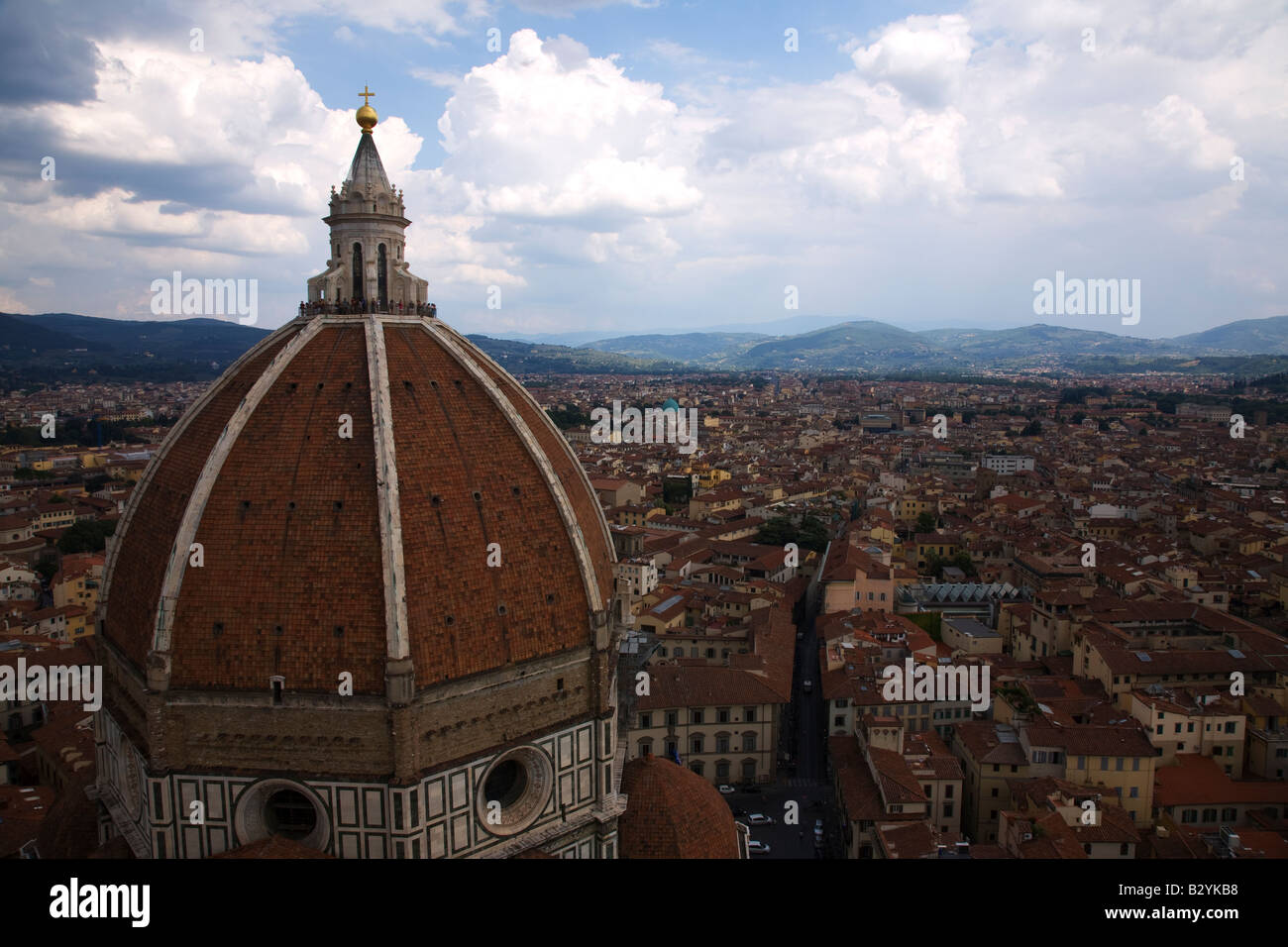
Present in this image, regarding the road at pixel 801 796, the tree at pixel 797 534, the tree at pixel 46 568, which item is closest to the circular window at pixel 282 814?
the road at pixel 801 796

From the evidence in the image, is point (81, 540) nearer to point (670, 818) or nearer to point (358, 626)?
point (670, 818)

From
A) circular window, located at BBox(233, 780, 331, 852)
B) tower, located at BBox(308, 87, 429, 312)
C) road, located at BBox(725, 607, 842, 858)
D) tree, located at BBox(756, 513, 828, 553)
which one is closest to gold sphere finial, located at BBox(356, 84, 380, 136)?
tower, located at BBox(308, 87, 429, 312)

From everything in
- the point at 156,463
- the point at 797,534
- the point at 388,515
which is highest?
the point at 156,463

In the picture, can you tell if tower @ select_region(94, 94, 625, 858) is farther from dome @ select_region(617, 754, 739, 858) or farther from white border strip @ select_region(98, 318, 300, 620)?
dome @ select_region(617, 754, 739, 858)

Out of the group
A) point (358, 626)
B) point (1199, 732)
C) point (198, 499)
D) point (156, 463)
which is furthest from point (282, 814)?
point (1199, 732)

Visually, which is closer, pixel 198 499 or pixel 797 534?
pixel 198 499

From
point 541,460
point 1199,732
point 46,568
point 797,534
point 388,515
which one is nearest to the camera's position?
point 388,515
